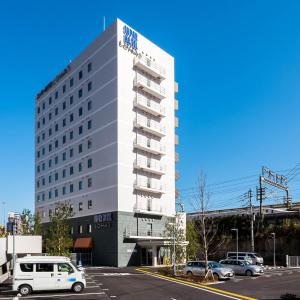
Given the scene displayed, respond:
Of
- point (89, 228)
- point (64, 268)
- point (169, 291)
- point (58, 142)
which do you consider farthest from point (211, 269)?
point (58, 142)

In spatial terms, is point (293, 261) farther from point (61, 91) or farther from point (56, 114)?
point (61, 91)

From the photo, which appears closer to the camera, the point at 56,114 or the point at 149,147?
the point at 149,147

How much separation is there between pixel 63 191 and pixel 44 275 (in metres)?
47.6

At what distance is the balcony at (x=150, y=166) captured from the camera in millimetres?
65250

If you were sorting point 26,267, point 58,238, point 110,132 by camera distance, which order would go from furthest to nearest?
point 110,132, point 58,238, point 26,267

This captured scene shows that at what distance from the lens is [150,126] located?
6900 cm

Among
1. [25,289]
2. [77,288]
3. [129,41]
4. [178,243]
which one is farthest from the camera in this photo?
[129,41]

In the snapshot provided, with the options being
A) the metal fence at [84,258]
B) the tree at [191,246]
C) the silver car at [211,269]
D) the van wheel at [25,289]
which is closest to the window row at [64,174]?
the metal fence at [84,258]

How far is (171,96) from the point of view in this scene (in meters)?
74.2

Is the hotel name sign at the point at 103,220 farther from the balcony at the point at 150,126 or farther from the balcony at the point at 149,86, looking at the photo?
the balcony at the point at 149,86

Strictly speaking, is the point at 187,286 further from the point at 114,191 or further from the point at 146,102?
the point at 146,102

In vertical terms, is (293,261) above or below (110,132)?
below

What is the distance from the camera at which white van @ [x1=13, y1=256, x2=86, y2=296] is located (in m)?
28.4

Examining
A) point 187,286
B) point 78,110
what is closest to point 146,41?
point 78,110
